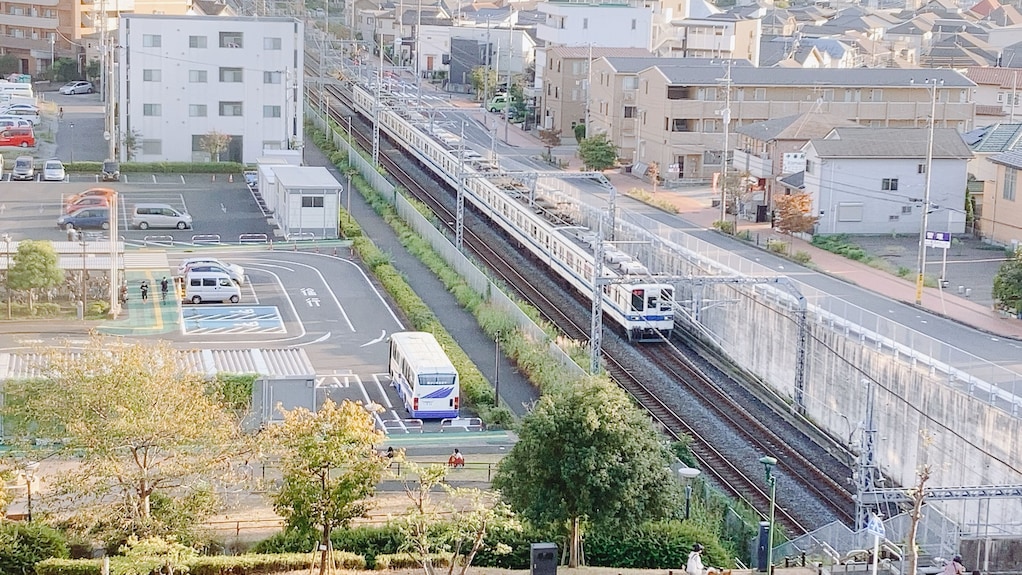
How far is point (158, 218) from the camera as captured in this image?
30.7m

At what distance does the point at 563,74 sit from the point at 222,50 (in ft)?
40.0

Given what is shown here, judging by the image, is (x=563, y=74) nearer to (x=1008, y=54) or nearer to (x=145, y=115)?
(x=145, y=115)

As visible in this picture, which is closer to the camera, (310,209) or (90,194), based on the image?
(310,209)

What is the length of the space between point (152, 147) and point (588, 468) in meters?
27.4

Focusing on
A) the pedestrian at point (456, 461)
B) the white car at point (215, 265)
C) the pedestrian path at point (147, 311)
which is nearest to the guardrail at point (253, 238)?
the white car at point (215, 265)

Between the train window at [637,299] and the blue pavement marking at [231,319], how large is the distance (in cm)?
555

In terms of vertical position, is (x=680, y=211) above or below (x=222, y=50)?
below

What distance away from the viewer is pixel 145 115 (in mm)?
37938

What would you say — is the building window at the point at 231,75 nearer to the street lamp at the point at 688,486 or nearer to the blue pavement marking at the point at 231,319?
the blue pavement marking at the point at 231,319

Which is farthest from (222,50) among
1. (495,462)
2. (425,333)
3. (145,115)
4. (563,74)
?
(495,462)

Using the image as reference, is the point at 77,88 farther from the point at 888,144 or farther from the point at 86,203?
the point at 888,144

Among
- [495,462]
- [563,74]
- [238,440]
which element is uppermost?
[563,74]

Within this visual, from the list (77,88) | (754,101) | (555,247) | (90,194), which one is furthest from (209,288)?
(77,88)

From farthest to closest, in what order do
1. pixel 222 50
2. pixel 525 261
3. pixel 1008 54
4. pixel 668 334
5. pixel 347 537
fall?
pixel 1008 54 → pixel 222 50 → pixel 525 261 → pixel 668 334 → pixel 347 537
